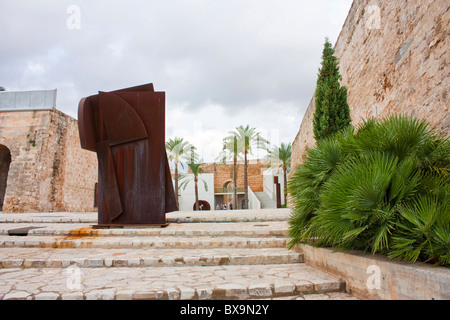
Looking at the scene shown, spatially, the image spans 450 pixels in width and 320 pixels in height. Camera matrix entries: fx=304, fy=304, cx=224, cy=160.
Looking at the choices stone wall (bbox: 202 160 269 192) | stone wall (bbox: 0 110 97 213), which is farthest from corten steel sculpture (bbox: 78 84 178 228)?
stone wall (bbox: 202 160 269 192)

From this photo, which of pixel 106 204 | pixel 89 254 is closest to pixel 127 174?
pixel 106 204

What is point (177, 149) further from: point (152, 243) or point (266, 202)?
point (152, 243)

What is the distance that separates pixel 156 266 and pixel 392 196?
244cm

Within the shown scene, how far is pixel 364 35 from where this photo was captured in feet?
21.8

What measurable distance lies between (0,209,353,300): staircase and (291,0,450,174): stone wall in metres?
1.42

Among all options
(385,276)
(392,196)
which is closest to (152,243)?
(385,276)

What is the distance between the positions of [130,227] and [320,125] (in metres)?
5.51

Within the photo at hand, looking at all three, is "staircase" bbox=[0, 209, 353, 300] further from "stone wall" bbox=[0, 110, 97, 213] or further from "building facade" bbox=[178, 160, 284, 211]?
"building facade" bbox=[178, 160, 284, 211]

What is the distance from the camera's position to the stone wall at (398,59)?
3812 millimetres

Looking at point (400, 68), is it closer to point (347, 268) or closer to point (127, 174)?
point (347, 268)

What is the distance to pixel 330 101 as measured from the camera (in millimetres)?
8094

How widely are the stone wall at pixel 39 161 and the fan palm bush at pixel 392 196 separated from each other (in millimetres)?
15378

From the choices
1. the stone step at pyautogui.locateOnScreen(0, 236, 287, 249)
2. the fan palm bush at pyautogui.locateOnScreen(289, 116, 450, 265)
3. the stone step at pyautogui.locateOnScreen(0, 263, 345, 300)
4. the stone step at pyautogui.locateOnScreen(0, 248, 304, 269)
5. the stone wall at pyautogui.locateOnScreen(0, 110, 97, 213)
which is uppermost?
the stone wall at pyautogui.locateOnScreen(0, 110, 97, 213)

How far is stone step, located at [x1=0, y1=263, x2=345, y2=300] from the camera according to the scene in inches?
93.2
